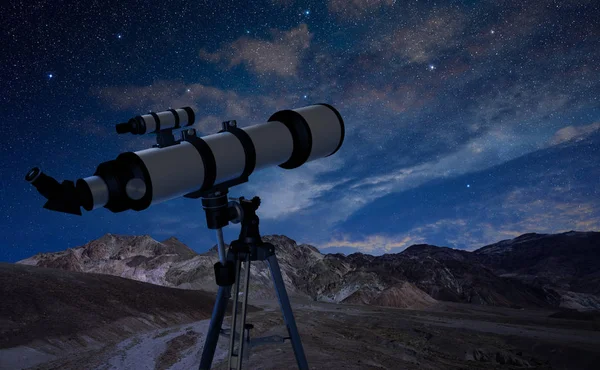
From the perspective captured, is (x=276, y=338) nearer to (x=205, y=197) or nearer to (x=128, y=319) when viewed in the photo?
(x=205, y=197)

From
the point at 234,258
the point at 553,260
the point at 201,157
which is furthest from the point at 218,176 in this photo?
the point at 553,260

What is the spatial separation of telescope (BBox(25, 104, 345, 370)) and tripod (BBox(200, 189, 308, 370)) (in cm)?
1

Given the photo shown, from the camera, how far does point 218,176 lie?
4.40 meters

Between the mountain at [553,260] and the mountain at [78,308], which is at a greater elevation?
the mountain at [553,260]

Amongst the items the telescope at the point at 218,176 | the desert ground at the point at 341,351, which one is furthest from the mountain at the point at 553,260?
the telescope at the point at 218,176

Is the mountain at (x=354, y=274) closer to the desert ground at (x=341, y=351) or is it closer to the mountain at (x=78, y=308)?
the mountain at (x=78, y=308)

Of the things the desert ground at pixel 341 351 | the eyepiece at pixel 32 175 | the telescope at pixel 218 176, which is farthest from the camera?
the desert ground at pixel 341 351

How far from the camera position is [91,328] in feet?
71.4

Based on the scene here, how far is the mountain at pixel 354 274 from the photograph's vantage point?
76.9 metres

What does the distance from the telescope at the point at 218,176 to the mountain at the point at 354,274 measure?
208 feet

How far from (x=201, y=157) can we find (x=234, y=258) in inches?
44.5

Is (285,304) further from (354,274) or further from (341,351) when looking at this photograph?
(354,274)

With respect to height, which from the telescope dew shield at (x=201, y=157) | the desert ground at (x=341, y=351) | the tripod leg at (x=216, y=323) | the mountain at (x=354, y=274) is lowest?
the desert ground at (x=341, y=351)

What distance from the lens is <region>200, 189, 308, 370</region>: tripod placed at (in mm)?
4402
